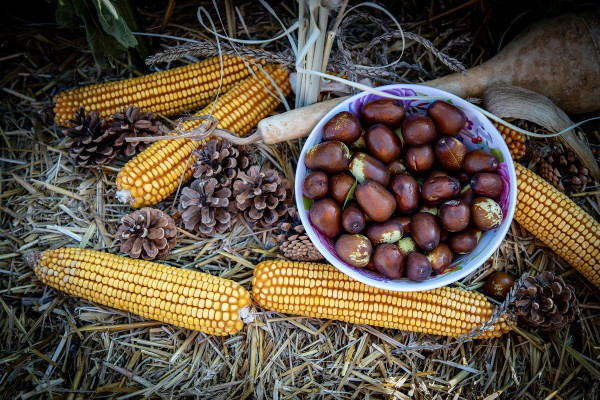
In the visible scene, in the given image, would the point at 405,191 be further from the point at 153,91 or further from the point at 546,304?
the point at 153,91

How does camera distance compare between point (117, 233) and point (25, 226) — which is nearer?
point (117, 233)

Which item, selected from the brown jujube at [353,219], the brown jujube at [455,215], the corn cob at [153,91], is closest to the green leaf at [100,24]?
the corn cob at [153,91]

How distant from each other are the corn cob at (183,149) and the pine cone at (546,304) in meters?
1.74

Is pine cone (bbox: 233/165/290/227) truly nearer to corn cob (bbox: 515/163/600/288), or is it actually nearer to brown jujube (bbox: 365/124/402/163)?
brown jujube (bbox: 365/124/402/163)

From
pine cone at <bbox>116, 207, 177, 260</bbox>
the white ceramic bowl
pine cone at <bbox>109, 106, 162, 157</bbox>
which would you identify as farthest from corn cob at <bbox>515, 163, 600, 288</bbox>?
pine cone at <bbox>109, 106, 162, 157</bbox>

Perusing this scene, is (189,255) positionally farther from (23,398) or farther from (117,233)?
(23,398)

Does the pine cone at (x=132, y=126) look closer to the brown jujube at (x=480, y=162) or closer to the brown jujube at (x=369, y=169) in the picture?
the brown jujube at (x=369, y=169)

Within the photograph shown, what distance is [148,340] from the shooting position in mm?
2273

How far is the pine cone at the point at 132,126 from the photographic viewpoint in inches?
92.1

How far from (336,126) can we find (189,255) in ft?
3.67

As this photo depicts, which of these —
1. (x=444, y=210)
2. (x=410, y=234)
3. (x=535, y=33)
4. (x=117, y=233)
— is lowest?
(x=117, y=233)

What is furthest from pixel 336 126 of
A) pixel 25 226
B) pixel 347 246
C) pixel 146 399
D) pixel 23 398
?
pixel 23 398

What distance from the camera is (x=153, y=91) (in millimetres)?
2441

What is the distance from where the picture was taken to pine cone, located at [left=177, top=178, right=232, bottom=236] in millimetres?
2238
